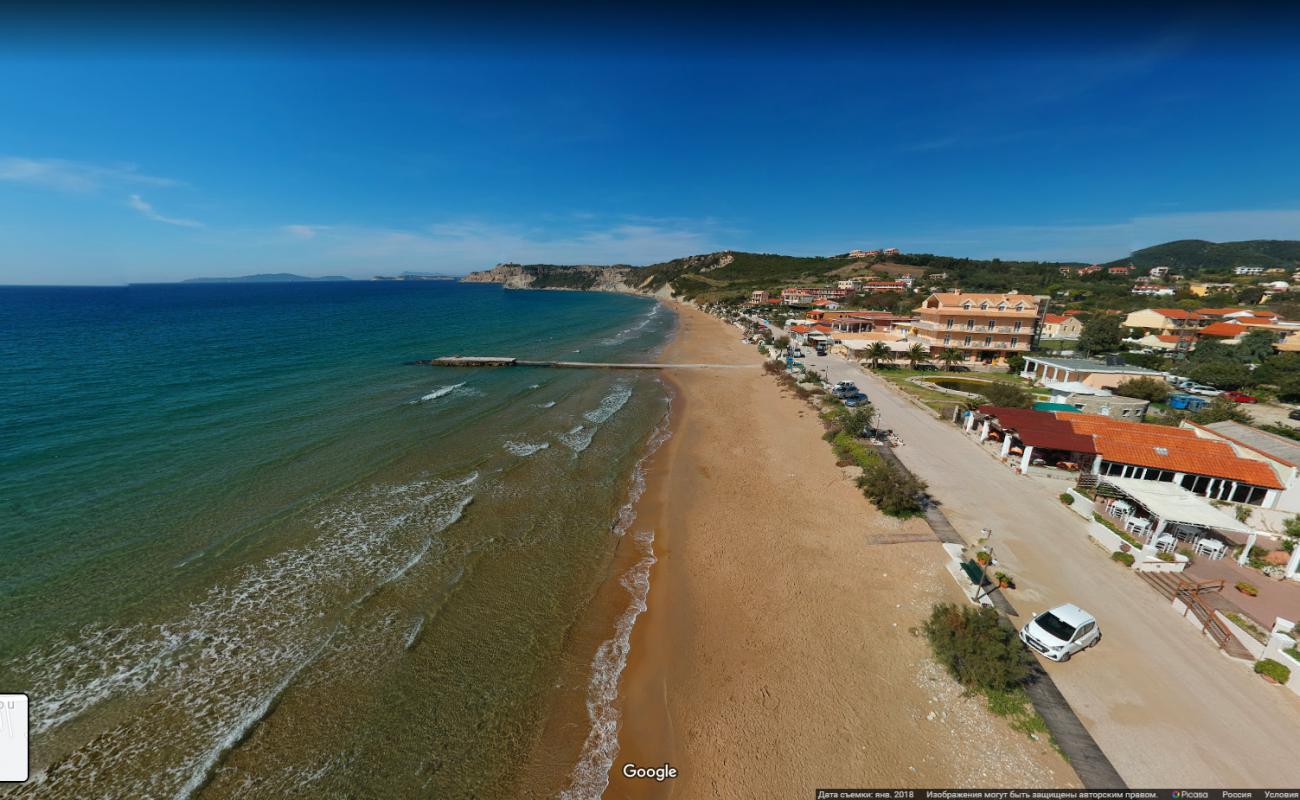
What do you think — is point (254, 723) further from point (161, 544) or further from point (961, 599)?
point (961, 599)

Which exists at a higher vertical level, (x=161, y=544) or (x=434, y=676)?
(x=161, y=544)

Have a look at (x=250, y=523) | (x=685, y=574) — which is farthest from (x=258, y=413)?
(x=685, y=574)

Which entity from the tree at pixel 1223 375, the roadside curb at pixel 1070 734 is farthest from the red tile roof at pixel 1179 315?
the roadside curb at pixel 1070 734

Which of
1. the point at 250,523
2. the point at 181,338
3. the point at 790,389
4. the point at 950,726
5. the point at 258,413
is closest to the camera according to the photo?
the point at 950,726

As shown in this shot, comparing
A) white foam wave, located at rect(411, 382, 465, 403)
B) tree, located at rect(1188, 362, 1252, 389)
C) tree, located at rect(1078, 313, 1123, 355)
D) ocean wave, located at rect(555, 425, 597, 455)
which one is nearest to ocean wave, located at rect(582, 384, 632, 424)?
ocean wave, located at rect(555, 425, 597, 455)

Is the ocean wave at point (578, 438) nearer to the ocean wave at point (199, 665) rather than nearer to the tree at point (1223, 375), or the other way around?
the ocean wave at point (199, 665)

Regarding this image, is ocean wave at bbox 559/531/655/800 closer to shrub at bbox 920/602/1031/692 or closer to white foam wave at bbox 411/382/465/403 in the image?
shrub at bbox 920/602/1031/692
